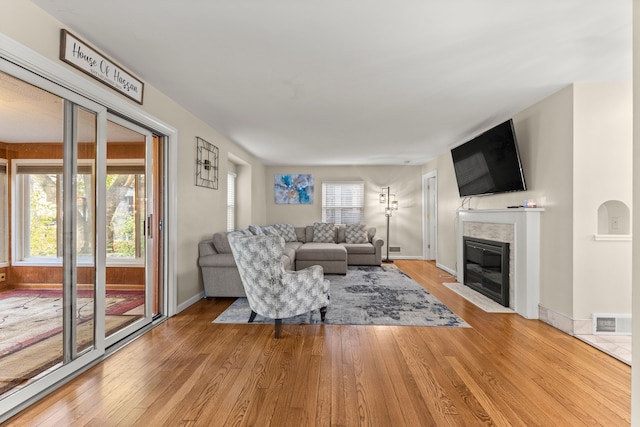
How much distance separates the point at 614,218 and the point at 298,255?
4.31 m

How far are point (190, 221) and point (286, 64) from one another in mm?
2288

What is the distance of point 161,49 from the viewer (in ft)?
7.69

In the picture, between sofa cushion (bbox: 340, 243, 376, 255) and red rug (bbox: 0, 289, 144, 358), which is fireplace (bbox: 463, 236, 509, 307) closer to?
sofa cushion (bbox: 340, 243, 376, 255)

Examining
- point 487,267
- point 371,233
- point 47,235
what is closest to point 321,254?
point 371,233

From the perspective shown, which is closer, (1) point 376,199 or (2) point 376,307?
(2) point 376,307

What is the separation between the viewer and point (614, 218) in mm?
2984

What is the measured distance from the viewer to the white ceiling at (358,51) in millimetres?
1879

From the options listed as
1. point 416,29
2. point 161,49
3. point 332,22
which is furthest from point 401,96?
point 161,49

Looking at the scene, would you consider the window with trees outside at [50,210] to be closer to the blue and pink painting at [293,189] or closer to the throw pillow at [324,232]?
the throw pillow at [324,232]

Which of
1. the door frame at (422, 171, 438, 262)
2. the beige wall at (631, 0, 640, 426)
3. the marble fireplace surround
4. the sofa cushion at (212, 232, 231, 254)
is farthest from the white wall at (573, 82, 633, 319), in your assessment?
the door frame at (422, 171, 438, 262)

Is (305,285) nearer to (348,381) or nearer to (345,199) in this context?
(348,381)

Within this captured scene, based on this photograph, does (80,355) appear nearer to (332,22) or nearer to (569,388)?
(332,22)

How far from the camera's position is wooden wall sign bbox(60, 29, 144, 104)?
204cm

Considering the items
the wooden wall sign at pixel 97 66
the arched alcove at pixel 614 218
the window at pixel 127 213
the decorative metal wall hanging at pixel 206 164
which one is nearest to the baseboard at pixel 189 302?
the window at pixel 127 213
